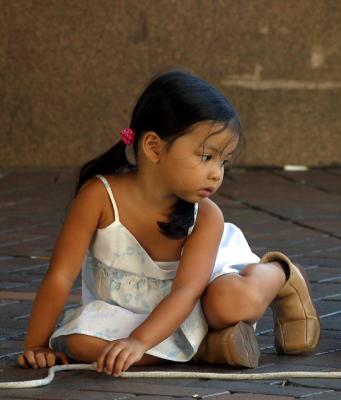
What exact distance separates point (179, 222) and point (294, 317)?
0.46 metres

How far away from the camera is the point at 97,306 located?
346 centimetres

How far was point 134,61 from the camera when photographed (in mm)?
7539

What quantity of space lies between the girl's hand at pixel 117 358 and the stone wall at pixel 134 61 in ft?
14.7

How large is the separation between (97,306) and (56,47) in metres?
4.25

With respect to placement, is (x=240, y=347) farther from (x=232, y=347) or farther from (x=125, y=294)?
(x=125, y=294)

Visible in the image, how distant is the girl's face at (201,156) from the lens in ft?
10.7

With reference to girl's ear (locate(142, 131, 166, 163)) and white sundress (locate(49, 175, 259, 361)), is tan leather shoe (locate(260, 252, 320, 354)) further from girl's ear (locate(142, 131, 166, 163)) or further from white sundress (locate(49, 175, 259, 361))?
girl's ear (locate(142, 131, 166, 163))

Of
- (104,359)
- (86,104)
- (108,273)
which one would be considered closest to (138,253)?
(108,273)

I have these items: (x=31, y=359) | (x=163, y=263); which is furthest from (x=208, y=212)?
(x=31, y=359)

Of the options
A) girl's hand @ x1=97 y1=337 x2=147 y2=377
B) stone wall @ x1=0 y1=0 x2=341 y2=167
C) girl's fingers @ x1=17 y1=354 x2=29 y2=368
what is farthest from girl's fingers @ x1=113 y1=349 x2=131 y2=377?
stone wall @ x1=0 y1=0 x2=341 y2=167

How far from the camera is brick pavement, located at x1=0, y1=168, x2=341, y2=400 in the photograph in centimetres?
308

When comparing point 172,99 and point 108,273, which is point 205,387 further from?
point 172,99

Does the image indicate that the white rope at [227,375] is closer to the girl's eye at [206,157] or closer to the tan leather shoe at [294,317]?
the tan leather shoe at [294,317]

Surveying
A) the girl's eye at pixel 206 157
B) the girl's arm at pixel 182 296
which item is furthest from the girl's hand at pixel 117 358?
the girl's eye at pixel 206 157
